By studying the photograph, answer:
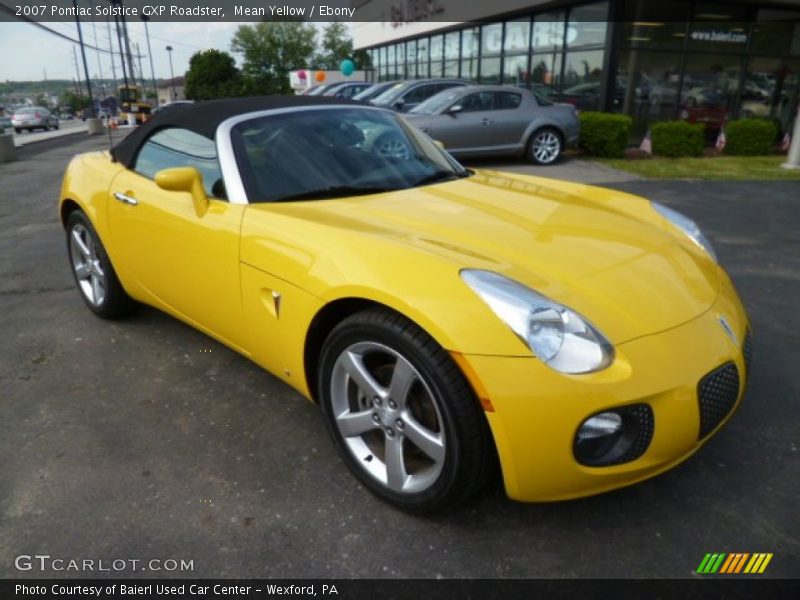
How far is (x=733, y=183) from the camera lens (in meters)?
8.75

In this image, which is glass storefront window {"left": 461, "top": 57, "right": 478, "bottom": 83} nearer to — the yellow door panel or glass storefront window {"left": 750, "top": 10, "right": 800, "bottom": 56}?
glass storefront window {"left": 750, "top": 10, "right": 800, "bottom": 56}

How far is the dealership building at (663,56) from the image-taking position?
12.9 m

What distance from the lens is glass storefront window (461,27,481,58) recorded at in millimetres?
19016

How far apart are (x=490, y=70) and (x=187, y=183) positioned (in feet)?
57.6

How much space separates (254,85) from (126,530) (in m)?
63.5

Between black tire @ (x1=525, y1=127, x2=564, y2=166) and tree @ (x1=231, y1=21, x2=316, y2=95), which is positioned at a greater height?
tree @ (x1=231, y1=21, x2=316, y2=95)

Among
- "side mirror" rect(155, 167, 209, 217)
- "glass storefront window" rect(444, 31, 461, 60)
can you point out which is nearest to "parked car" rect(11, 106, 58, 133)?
"glass storefront window" rect(444, 31, 461, 60)

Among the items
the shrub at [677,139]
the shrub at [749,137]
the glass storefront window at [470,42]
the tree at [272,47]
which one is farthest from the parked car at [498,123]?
the tree at [272,47]

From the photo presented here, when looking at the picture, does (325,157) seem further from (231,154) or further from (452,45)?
(452,45)

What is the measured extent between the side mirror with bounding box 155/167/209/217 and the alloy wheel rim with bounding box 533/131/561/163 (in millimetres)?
9052

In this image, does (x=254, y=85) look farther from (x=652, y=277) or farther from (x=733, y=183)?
(x=652, y=277)

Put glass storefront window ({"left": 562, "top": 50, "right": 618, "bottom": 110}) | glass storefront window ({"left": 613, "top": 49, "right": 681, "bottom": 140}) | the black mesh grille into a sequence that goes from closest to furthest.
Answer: the black mesh grille → glass storefront window ({"left": 613, "top": 49, "right": 681, "bottom": 140}) → glass storefront window ({"left": 562, "top": 50, "right": 618, "bottom": 110})

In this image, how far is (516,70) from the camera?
16.7 metres

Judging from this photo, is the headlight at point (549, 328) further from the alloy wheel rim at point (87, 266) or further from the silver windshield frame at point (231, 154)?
the alloy wheel rim at point (87, 266)
